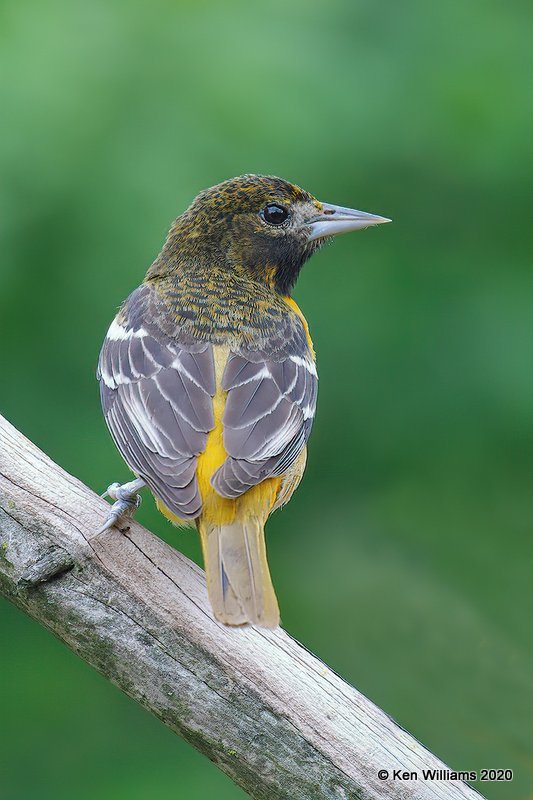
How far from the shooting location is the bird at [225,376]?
4051mm

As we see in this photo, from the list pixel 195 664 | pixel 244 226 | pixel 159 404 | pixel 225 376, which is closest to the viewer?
pixel 195 664

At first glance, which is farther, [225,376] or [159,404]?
[225,376]

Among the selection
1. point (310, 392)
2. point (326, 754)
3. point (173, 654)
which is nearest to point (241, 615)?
point (173, 654)

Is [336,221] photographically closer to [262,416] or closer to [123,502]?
[262,416]

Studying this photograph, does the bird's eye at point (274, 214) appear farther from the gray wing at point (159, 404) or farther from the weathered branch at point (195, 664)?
the weathered branch at point (195, 664)

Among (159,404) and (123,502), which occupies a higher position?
(159,404)

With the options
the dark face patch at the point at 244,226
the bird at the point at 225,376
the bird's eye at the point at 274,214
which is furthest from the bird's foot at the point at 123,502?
the bird's eye at the point at 274,214

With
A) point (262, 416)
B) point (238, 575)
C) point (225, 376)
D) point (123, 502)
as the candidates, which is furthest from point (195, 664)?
point (225, 376)

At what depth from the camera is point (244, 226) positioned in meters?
5.46

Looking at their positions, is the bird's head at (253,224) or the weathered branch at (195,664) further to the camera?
the bird's head at (253,224)

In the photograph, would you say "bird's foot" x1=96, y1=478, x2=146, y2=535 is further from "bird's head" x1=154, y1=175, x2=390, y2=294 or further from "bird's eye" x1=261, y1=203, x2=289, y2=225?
"bird's eye" x1=261, y1=203, x2=289, y2=225

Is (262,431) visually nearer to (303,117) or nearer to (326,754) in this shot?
(326,754)

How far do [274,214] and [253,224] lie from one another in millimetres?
112

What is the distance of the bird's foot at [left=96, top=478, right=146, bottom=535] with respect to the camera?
162 inches
